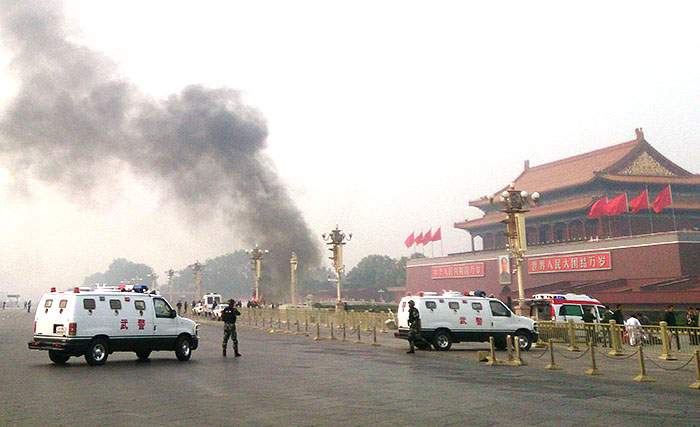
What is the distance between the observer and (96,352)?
1559cm

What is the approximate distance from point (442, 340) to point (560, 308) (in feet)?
27.8

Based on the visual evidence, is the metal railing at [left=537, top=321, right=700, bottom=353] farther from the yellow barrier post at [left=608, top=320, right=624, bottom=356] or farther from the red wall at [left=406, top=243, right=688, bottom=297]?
the red wall at [left=406, top=243, right=688, bottom=297]

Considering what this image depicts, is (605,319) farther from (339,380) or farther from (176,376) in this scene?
(176,376)

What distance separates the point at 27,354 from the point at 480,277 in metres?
47.1

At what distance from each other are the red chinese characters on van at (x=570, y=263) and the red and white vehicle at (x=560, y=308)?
21248 millimetres

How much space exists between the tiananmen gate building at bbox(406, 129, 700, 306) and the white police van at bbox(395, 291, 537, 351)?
16.8 m

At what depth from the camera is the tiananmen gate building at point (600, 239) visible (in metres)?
41.5

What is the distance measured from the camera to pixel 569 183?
57.8 m

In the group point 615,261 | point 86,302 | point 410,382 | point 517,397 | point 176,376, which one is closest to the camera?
point 517,397

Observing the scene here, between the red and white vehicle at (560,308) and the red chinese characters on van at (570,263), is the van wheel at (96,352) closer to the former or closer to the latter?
the red and white vehicle at (560,308)

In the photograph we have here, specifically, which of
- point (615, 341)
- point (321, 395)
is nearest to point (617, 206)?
point (615, 341)

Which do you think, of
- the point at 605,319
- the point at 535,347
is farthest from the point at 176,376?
the point at 605,319

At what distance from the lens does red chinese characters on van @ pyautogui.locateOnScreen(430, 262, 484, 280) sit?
60.1 meters

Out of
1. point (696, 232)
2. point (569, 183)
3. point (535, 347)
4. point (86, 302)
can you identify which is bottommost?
point (535, 347)
